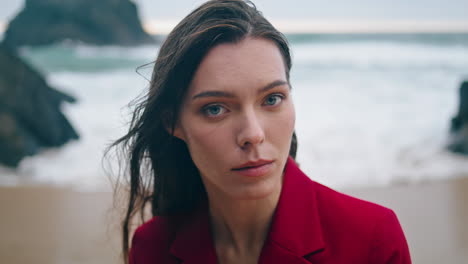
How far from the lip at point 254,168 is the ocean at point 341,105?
1.83 feet

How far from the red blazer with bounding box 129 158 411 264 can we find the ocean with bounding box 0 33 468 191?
493 mm

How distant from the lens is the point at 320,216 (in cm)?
130

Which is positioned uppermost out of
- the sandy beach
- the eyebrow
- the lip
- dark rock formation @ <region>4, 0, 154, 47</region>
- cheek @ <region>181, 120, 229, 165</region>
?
dark rock formation @ <region>4, 0, 154, 47</region>

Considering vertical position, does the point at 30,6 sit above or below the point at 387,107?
above

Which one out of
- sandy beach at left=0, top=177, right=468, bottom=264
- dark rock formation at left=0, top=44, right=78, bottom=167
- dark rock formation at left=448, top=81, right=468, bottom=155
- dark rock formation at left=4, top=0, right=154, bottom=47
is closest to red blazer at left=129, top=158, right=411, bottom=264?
sandy beach at left=0, top=177, right=468, bottom=264

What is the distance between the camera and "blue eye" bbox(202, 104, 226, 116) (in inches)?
46.3

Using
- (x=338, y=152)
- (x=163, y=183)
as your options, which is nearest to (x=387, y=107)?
(x=338, y=152)

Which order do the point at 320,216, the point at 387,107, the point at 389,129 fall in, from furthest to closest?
the point at 387,107 < the point at 389,129 < the point at 320,216

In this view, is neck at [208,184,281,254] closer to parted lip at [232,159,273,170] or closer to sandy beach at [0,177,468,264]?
parted lip at [232,159,273,170]

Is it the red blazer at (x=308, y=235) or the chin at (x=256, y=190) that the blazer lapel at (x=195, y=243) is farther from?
the chin at (x=256, y=190)

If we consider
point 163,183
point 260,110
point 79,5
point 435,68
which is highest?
point 79,5

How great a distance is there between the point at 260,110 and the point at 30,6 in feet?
69.4

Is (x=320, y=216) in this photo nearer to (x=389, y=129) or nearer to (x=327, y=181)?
(x=327, y=181)

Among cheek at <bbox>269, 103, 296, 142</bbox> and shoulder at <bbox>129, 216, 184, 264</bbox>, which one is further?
shoulder at <bbox>129, 216, 184, 264</bbox>
